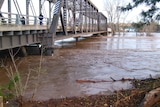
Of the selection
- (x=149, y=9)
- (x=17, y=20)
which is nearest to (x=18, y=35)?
(x=17, y=20)

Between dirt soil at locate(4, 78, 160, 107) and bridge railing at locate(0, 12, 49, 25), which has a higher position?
bridge railing at locate(0, 12, 49, 25)

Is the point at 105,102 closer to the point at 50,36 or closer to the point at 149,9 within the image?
the point at 149,9

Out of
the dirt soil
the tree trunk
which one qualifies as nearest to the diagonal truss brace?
the dirt soil

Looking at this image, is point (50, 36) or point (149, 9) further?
point (50, 36)

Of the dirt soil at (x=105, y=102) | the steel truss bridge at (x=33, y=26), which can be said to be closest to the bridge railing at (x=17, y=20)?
the steel truss bridge at (x=33, y=26)

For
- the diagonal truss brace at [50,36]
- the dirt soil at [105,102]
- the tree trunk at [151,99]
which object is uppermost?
the diagonal truss brace at [50,36]

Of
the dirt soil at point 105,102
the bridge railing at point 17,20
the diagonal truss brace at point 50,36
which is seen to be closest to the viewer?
the dirt soil at point 105,102

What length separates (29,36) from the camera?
22.3m

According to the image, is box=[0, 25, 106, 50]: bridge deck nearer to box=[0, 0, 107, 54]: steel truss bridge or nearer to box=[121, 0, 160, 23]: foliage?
box=[0, 0, 107, 54]: steel truss bridge

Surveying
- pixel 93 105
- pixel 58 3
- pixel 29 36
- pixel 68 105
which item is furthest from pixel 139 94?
pixel 58 3

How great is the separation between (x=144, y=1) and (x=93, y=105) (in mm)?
3588

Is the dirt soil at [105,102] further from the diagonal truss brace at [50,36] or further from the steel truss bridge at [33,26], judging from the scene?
the diagonal truss brace at [50,36]

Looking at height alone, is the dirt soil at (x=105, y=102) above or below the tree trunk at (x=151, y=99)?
below

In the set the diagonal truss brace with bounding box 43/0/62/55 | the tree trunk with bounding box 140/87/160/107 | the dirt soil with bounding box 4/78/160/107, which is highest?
the diagonal truss brace with bounding box 43/0/62/55
